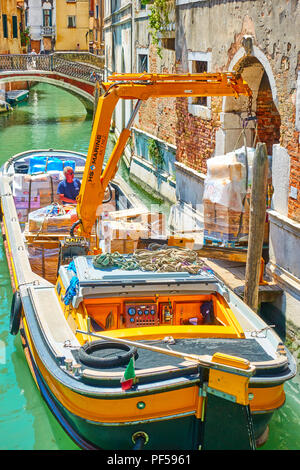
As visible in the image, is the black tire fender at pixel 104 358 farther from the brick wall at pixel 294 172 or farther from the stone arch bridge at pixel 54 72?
the stone arch bridge at pixel 54 72

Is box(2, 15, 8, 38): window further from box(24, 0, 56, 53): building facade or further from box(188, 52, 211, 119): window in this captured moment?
box(188, 52, 211, 119): window

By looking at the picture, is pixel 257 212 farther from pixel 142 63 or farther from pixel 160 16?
pixel 142 63

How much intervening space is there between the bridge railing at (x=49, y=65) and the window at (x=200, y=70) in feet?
60.9

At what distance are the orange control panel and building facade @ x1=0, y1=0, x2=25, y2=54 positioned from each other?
31.8 m

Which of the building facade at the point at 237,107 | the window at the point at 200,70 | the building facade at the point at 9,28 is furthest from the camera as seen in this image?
the building facade at the point at 9,28

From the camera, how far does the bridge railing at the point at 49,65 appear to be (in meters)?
28.4

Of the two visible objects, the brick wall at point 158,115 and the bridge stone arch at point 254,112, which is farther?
the brick wall at point 158,115

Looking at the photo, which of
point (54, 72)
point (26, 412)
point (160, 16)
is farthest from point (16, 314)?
point (54, 72)

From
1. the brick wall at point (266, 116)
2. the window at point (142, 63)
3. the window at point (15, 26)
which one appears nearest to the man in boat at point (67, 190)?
the brick wall at point (266, 116)

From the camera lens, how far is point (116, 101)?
7.54m

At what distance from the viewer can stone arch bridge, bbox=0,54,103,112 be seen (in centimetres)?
2841

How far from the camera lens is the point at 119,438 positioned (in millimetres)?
4809

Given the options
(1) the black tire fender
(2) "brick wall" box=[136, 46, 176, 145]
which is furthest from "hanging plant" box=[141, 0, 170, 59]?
(1) the black tire fender

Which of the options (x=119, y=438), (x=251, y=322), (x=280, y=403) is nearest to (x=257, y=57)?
(x=251, y=322)
